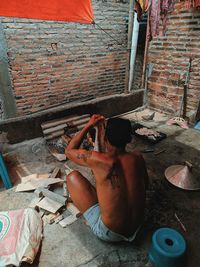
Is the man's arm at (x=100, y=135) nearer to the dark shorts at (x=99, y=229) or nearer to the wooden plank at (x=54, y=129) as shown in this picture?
the dark shorts at (x=99, y=229)

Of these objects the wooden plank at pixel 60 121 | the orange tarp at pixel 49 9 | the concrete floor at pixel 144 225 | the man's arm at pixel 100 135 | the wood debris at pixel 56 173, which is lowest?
the concrete floor at pixel 144 225

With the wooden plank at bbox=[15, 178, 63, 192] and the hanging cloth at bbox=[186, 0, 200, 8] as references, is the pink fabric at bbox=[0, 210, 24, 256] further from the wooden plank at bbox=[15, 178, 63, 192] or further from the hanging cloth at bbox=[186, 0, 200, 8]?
the hanging cloth at bbox=[186, 0, 200, 8]

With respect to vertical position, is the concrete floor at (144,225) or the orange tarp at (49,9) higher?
the orange tarp at (49,9)

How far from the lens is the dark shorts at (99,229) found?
100 inches

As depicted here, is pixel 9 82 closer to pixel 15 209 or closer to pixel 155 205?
pixel 15 209

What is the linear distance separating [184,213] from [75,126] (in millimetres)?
3262

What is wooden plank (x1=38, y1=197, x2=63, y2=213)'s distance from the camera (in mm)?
3144

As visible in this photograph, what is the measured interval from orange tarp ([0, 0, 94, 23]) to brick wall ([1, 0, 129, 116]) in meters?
2.15

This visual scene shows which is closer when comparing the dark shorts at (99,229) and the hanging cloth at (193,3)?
the dark shorts at (99,229)

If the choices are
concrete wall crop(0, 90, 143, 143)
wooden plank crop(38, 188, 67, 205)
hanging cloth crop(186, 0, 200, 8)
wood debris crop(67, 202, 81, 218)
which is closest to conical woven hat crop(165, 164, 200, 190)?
wood debris crop(67, 202, 81, 218)

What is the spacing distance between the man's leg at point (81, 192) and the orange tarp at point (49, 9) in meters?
2.56

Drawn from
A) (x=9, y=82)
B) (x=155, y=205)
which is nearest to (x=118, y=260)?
(x=155, y=205)

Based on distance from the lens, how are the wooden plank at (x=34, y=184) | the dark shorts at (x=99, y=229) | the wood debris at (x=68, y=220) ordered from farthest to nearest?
the wooden plank at (x=34, y=184)
the wood debris at (x=68, y=220)
the dark shorts at (x=99, y=229)

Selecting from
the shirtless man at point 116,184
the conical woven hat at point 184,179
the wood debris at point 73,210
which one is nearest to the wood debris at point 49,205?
the wood debris at point 73,210
